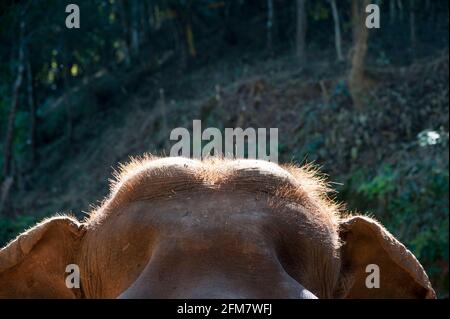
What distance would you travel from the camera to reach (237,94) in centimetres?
2955

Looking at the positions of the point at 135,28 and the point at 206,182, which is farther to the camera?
the point at 135,28

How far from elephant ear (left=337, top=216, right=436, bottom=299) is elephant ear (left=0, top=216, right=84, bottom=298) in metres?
Answer: 1.13

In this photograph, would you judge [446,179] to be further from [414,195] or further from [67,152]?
[67,152]

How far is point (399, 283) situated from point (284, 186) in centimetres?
83

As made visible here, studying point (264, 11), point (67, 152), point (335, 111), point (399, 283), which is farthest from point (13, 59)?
point (399, 283)

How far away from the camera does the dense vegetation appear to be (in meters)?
18.9

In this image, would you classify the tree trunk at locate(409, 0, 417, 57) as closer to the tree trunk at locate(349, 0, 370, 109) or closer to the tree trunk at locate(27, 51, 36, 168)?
the tree trunk at locate(349, 0, 370, 109)

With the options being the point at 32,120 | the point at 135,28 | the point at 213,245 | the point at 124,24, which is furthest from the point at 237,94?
the point at 213,245

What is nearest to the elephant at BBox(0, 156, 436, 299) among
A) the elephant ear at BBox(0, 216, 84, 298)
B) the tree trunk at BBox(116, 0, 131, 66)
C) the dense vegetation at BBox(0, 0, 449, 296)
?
the elephant ear at BBox(0, 216, 84, 298)

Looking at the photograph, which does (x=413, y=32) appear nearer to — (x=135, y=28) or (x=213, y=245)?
(x=135, y=28)

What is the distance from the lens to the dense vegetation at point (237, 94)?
1894cm

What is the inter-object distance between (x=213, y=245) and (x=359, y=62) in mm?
21041

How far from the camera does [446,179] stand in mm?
16500

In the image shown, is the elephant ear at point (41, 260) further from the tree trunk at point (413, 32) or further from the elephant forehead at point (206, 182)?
the tree trunk at point (413, 32)
